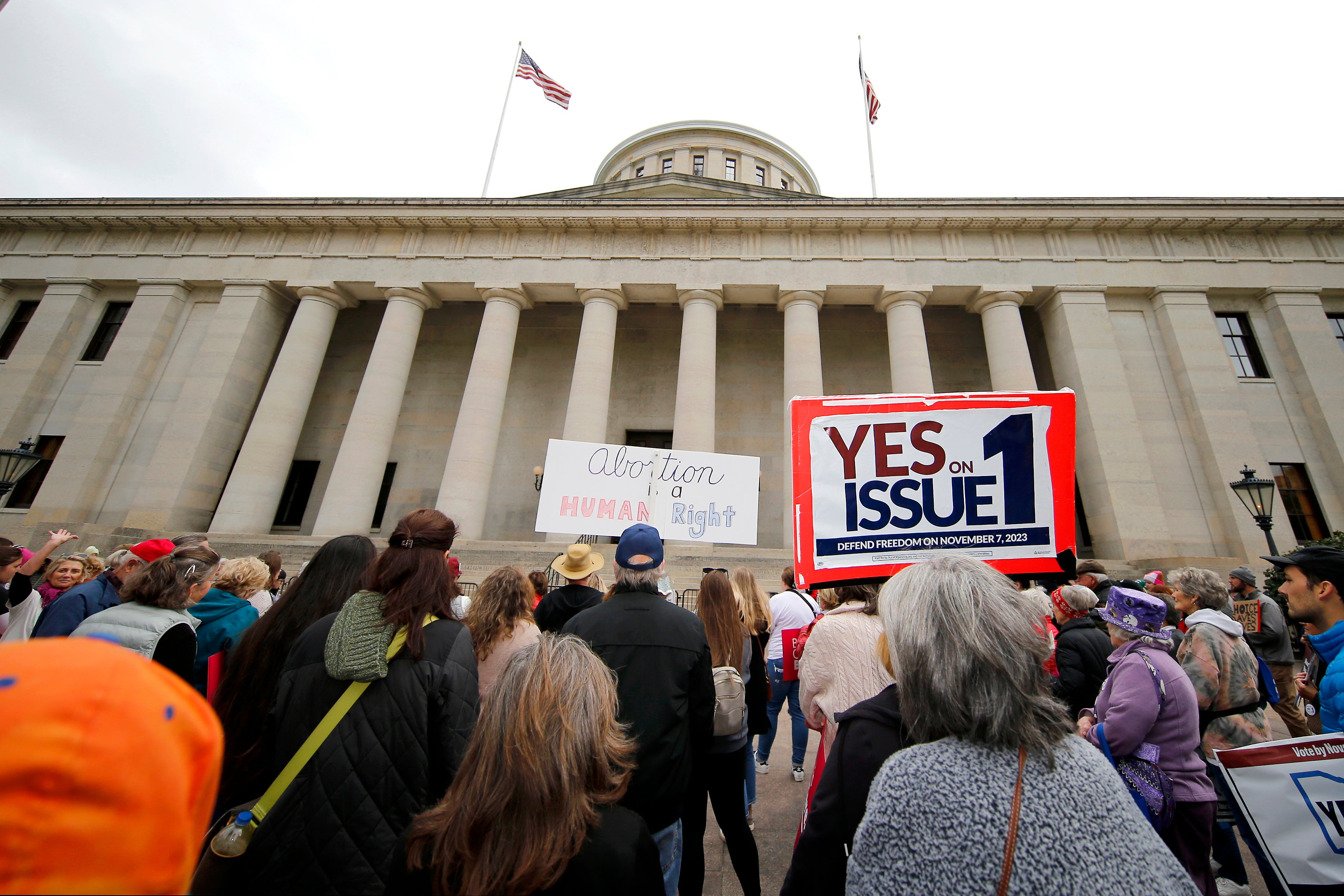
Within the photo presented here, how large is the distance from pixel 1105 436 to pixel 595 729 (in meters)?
19.9

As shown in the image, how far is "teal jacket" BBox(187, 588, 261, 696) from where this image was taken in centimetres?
352

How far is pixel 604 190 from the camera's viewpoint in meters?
25.2

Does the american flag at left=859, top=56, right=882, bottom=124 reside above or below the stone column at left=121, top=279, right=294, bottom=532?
above

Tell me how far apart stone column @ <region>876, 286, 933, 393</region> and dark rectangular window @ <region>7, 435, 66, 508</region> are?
27802 mm

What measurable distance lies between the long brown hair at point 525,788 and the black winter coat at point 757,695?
283cm

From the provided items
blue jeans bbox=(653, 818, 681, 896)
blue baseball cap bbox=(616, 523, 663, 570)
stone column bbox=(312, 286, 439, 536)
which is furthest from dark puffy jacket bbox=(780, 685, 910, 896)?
stone column bbox=(312, 286, 439, 536)

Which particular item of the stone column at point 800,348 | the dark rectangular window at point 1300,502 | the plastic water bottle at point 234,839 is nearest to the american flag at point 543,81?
the stone column at point 800,348

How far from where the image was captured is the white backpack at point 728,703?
3.40 metres

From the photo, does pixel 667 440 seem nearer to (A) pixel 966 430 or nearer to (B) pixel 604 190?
(B) pixel 604 190

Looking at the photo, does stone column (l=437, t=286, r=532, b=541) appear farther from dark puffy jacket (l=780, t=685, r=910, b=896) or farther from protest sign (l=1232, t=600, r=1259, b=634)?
protest sign (l=1232, t=600, r=1259, b=634)

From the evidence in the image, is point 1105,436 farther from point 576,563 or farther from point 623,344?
point 576,563

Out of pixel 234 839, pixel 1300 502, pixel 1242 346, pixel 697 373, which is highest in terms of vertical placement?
pixel 1242 346

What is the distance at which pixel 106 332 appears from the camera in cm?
2061

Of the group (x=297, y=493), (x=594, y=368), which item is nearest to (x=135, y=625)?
(x=594, y=368)
